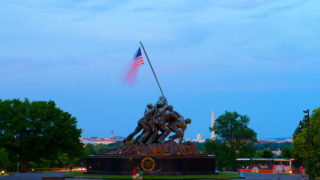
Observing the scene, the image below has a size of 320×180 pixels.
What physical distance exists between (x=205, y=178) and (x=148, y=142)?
8.45m

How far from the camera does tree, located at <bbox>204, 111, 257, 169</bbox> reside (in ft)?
265

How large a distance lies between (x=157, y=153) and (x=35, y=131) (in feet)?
80.3

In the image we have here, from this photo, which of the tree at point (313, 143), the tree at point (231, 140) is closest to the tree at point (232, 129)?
the tree at point (231, 140)

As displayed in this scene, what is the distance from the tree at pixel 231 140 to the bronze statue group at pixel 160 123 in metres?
33.5

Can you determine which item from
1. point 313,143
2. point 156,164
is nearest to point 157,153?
point 156,164

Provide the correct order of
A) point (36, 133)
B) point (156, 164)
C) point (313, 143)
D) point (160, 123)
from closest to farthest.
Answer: point (156, 164), point (160, 123), point (313, 143), point (36, 133)

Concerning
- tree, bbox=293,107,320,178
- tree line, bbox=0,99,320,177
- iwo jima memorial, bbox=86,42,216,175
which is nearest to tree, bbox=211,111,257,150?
tree line, bbox=0,99,320,177

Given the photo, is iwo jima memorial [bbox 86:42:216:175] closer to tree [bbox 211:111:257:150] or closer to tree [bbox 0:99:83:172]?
tree [bbox 0:99:83:172]

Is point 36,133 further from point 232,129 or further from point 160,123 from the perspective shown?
point 232,129

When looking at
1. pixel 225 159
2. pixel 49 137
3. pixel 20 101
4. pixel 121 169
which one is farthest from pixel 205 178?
pixel 225 159

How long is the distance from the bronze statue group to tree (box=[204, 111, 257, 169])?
1321 inches

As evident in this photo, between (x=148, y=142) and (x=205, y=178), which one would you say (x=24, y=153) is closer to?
(x=148, y=142)

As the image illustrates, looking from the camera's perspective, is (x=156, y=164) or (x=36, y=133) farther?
(x=36, y=133)

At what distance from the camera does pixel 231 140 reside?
81750 mm
